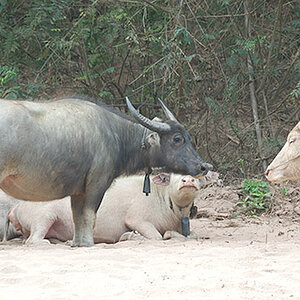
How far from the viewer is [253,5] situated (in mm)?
13359

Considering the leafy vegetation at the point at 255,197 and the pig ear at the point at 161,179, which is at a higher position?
the pig ear at the point at 161,179

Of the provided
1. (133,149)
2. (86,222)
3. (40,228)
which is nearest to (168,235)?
(133,149)

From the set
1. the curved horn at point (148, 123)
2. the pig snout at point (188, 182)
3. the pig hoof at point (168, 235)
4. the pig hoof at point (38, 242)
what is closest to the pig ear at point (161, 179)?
the pig snout at point (188, 182)

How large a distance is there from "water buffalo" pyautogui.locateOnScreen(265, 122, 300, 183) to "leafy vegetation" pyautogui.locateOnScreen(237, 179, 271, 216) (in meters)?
2.16

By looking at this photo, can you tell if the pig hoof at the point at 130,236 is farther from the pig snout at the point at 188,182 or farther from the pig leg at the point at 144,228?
the pig snout at the point at 188,182

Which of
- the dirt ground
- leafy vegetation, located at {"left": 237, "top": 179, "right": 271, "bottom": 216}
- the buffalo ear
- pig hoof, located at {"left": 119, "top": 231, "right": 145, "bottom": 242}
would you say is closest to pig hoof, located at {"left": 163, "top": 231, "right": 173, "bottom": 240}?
pig hoof, located at {"left": 119, "top": 231, "right": 145, "bottom": 242}

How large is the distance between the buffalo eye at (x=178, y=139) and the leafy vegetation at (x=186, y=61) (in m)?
3.40

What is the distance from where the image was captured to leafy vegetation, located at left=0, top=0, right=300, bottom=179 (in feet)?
41.8

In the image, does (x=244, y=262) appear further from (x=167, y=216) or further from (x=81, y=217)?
(x=167, y=216)

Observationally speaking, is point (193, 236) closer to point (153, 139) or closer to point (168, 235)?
point (168, 235)

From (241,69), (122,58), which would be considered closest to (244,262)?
(241,69)

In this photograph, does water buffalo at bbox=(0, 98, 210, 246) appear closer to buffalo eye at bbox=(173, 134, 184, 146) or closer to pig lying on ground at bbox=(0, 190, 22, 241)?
buffalo eye at bbox=(173, 134, 184, 146)

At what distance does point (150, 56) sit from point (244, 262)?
868cm

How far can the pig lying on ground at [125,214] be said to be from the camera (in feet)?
31.0
